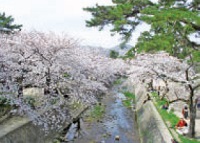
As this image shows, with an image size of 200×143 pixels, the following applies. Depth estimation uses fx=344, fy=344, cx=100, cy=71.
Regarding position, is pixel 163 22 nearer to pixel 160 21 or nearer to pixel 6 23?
pixel 160 21

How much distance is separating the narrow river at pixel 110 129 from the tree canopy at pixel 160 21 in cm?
617

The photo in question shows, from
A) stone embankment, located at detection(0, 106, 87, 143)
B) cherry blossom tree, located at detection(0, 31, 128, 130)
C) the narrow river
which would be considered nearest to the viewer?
stone embankment, located at detection(0, 106, 87, 143)

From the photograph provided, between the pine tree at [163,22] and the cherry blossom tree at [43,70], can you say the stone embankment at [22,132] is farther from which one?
the pine tree at [163,22]

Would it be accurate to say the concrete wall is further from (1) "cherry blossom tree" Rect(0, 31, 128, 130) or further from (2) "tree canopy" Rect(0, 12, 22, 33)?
(2) "tree canopy" Rect(0, 12, 22, 33)

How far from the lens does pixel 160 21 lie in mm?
19688

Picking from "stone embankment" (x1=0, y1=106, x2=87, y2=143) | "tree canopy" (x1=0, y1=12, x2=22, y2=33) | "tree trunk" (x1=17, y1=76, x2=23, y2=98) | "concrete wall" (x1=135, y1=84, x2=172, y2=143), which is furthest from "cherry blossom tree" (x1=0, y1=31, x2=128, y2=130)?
"tree canopy" (x1=0, y1=12, x2=22, y2=33)

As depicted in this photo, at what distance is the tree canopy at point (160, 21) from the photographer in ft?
64.8

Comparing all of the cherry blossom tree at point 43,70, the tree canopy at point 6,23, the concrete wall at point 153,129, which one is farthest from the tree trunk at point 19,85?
the tree canopy at point 6,23

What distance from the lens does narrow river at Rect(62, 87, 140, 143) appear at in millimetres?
22906

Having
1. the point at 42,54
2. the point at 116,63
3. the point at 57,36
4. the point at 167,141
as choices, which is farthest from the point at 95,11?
the point at 167,141

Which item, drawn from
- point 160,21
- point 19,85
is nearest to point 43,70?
point 19,85

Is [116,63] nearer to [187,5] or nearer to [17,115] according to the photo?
[187,5]

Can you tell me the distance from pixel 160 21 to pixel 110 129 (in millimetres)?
9991

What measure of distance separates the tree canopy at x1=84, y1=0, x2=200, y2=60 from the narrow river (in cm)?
617
